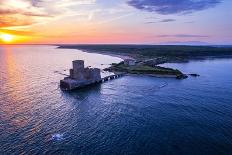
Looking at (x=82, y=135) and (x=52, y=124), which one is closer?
(x=82, y=135)

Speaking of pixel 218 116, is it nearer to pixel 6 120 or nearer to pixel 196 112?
pixel 196 112

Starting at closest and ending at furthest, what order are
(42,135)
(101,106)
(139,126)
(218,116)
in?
(42,135)
(139,126)
(218,116)
(101,106)

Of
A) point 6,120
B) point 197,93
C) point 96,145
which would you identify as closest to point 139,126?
point 96,145

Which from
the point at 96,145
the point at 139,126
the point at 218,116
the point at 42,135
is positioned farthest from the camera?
the point at 218,116

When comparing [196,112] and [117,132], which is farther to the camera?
[196,112]

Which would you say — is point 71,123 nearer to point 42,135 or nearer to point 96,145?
point 42,135

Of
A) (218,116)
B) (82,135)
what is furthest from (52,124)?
(218,116)
